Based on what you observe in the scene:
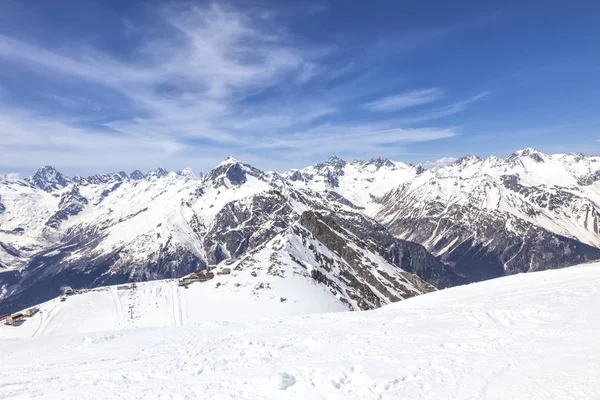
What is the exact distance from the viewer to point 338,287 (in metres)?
116

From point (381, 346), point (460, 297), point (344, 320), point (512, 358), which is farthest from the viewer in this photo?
point (460, 297)

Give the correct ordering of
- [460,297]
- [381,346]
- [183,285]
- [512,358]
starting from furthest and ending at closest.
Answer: [183,285]
[460,297]
[381,346]
[512,358]

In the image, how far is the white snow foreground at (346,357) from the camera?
18.0 metres

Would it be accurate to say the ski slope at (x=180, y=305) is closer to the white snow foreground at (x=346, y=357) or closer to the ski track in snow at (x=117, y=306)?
the ski track in snow at (x=117, y=306)

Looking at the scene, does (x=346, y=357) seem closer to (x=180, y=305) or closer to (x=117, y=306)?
(x=180, y=305)

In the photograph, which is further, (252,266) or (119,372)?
(252,266)

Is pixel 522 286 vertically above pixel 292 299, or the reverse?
pixel 522 286

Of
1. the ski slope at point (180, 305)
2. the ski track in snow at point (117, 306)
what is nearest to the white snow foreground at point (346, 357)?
the ski slope at point (180, 305)

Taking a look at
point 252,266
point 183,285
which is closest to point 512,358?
point 252,266

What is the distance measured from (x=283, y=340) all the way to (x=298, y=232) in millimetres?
123730

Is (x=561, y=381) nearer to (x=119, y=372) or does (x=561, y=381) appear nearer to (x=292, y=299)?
(x=119, y=372)

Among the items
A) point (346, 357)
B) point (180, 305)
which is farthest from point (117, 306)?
point (346, 357)

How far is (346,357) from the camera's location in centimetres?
2241

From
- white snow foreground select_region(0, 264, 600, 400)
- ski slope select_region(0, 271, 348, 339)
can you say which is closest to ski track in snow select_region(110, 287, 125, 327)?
ski slope select_region(0, 271, 348, 339)
